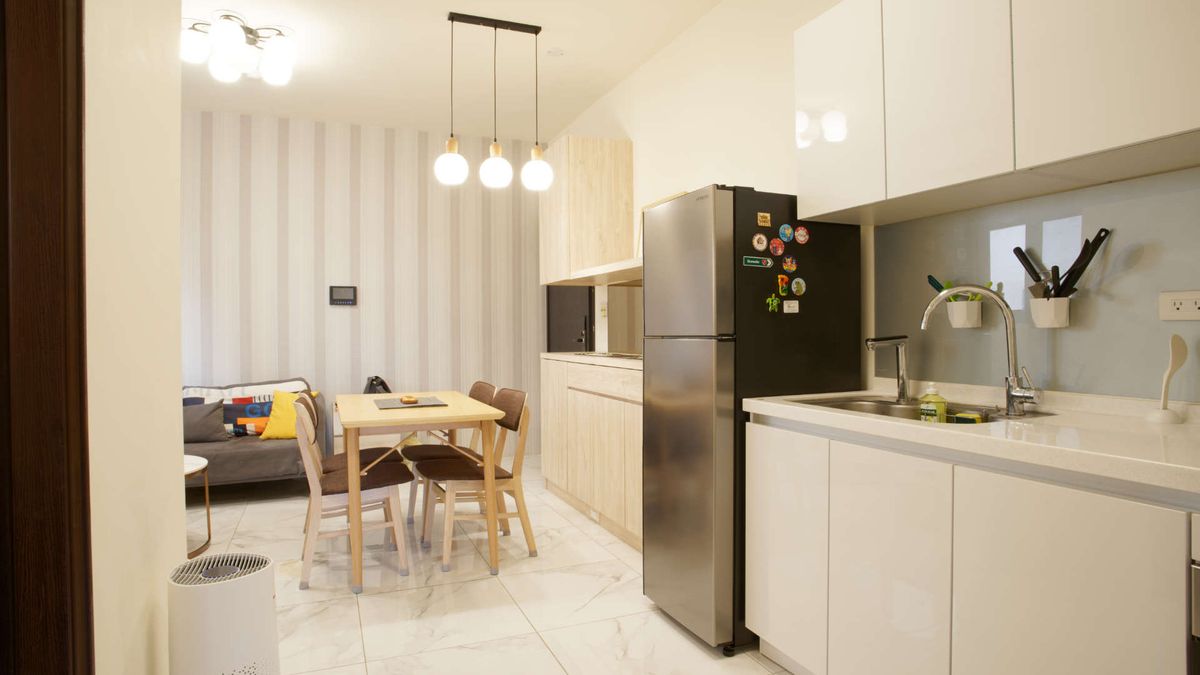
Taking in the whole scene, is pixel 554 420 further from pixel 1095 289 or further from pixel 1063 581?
pixel 1063 581

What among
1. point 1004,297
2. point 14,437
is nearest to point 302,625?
point 14,437

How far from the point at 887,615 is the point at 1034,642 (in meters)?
0.41

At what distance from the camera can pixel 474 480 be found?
3195 mm

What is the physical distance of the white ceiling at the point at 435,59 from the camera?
352 centimetres

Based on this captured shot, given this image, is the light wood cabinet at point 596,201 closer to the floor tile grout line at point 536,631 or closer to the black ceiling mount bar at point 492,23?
the black ceiling mount bar at point 492,23

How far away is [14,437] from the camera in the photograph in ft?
3.22

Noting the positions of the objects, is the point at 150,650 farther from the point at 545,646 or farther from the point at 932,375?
the point at 932,375

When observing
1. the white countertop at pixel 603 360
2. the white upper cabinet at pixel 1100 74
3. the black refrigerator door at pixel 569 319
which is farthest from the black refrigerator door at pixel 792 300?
the black refrigerator door at pixel 569 319

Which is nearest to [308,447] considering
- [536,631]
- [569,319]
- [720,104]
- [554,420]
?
[536,631]

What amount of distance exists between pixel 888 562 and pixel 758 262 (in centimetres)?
110

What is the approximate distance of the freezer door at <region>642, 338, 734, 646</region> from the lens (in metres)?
2.32

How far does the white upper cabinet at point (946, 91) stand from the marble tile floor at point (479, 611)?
174cm

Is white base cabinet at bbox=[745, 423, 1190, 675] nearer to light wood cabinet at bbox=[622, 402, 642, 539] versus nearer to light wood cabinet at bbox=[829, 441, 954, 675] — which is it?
light wood cabinet at bbox=[829, 441, 954, 675]

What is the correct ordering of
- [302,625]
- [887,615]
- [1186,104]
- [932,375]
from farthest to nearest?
1. [302,625]
2. [932,375]
3. [887,615]
4. [1186,104]
